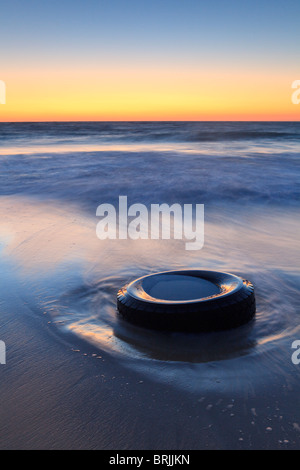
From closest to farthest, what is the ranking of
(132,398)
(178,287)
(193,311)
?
1. (132,398)
2. (193,311)
3. (178,287)

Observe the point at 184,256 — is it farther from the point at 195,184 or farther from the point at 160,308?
the point at 195,184

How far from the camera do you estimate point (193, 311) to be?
3.00m

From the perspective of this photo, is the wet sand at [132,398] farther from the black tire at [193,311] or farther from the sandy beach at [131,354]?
the black tire at [193,311]

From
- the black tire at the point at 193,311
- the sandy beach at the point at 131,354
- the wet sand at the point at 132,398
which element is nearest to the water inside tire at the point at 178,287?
the black tire at the point at 193,311

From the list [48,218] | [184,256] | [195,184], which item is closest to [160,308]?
[184,256]

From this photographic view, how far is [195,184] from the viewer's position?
10305 mm

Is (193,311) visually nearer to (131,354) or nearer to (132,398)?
(131,354)

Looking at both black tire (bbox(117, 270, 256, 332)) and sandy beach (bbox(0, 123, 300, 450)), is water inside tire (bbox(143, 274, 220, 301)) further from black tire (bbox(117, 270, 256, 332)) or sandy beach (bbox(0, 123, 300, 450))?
sandy beach (bbox(0, 123, 300, 450))

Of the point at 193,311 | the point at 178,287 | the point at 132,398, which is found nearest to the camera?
the point at 132,398

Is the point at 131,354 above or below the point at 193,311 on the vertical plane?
below

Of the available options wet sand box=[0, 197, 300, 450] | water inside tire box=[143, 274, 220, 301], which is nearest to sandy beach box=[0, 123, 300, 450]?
wet sand box=[0, 197, 300, 450]

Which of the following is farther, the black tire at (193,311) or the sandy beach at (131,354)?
the black tire at (193,311)

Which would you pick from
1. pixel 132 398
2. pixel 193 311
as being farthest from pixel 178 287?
pixel 132 398

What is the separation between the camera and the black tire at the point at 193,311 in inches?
118
